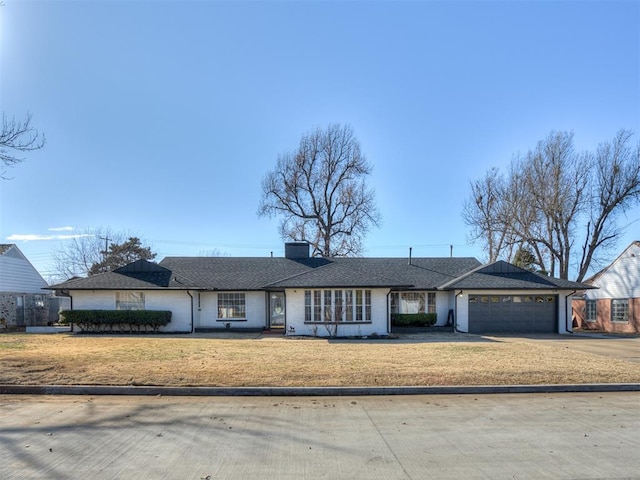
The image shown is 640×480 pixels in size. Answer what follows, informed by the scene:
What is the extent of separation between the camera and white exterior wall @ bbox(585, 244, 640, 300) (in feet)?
87.5

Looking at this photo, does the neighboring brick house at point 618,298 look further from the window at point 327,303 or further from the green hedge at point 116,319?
the green hedge at point 116,319

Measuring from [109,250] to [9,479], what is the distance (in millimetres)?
44522

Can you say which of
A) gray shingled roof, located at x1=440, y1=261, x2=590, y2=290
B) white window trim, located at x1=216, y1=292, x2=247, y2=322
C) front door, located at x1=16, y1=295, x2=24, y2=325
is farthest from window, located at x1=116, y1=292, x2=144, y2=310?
gray shingled roof, located at x1=440, y1=261, x2=590, y2=290

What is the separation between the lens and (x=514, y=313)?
76.2ft

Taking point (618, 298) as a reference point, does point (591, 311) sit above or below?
below

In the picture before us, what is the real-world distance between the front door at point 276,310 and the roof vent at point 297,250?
500cm

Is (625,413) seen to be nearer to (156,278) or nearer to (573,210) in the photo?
(156,278)

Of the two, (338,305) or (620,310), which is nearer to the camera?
(338,305)

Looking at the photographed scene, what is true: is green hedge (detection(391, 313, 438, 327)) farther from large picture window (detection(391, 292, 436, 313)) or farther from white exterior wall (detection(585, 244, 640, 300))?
white exterior wall (detection(585, 244, 640, 300))

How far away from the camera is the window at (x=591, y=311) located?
29766mm

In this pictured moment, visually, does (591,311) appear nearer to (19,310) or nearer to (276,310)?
(276,310)

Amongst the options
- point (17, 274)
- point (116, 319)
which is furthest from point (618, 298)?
point (17, 274)

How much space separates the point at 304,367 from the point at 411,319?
1487 cm

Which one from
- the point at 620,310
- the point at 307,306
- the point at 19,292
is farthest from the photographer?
the point at 19,292
